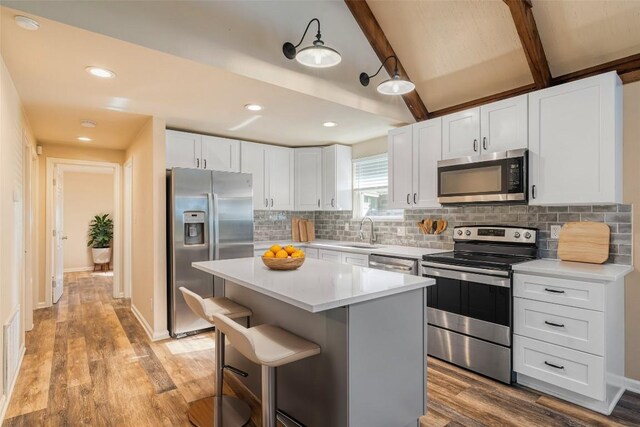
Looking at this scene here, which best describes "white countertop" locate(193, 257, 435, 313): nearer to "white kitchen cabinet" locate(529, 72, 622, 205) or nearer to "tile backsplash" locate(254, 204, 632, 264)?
"white kitchen cabinet" locate(529, 72, 622, 205)

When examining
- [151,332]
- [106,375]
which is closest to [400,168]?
[151,332]

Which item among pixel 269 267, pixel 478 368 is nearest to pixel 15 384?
pixel 269 267

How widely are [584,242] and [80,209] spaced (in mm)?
9067

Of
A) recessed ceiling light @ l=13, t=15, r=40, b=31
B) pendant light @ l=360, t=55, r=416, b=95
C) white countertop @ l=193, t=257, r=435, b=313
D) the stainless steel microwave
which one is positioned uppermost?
recessed ceiling light @ l=13, t=15, r=40, b=31

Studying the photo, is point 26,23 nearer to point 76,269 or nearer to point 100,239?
point 100,239

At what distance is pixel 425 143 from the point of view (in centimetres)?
357

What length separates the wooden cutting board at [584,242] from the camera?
2.62m

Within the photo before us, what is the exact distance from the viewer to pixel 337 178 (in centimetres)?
480

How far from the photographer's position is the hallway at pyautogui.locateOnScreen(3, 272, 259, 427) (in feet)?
7.48

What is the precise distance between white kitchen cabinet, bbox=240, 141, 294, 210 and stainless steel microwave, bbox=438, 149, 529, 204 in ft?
7.47

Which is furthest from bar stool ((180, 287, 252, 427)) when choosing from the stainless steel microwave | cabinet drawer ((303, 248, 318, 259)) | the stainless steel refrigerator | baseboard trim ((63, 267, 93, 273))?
baseboard trim ((63, 267, 93, 273))

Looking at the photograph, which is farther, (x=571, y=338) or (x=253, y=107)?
(x=253, y=107)

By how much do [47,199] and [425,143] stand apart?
5011 millimetres

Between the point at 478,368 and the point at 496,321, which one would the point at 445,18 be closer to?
the point at 496,321
